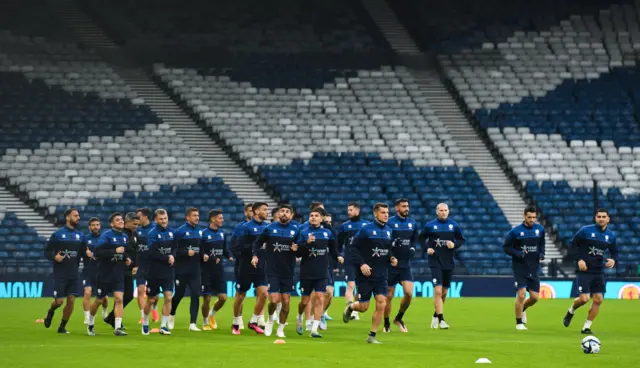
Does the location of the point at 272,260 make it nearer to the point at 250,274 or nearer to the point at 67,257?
the point at 250,274

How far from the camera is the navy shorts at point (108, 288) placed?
21484 mm

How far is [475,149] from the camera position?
151ft

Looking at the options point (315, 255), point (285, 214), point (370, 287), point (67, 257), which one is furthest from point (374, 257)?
point (67, 257)

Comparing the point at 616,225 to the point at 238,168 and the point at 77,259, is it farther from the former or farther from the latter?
the point at 77,259

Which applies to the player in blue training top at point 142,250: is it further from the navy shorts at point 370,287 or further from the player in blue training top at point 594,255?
the player in blue training top at point 594,255

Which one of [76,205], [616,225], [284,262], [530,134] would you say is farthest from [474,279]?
[284,262]

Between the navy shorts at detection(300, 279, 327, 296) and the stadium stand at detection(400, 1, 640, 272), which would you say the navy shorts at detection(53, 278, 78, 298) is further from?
the stadium stand at detection(400, 1, 640, 272)

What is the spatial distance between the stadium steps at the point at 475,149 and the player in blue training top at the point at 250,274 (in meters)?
20.0

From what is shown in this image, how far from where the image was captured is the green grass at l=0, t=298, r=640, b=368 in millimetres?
16516

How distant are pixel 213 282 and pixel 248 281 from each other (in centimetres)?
102

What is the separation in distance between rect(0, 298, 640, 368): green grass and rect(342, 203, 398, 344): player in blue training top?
2.70 ft

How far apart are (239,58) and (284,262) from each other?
2949 centimetres

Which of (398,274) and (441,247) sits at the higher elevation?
(441,247)

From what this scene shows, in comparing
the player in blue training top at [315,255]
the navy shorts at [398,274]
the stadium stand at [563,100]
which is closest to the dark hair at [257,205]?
the player in blue training top at [315,255]
